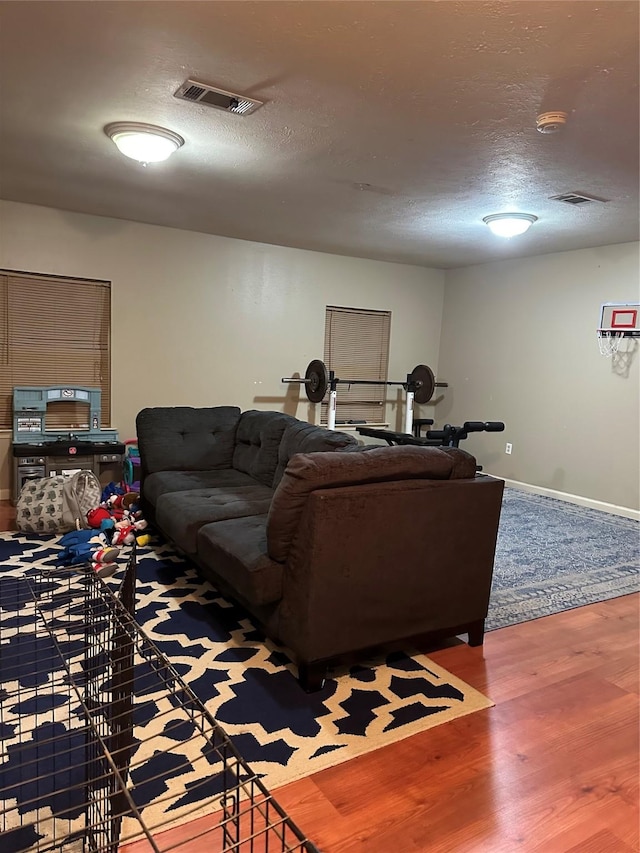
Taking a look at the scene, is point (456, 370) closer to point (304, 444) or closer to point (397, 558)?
point (304, 444)

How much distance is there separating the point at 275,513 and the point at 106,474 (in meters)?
3.70

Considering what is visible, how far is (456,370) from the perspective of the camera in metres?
7.36

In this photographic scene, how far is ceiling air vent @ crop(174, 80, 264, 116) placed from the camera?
2684 mm

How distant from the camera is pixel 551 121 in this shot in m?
2.82

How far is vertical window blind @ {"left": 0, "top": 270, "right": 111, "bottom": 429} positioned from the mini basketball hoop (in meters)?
4.63

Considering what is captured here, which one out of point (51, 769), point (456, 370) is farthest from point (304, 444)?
point (456, 370)

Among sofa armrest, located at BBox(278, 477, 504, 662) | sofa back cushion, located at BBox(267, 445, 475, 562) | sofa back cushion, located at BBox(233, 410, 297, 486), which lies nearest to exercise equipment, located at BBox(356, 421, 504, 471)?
sofa back cushion, located at BBox(233, 410, 297, 486)

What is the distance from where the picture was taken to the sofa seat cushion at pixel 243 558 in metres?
2.46

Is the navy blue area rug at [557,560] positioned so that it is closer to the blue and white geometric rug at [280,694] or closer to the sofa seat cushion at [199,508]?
the blue and white geometric rug at [280,694]

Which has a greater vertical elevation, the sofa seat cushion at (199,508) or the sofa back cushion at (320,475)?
the sofa back cushion at (320,475)

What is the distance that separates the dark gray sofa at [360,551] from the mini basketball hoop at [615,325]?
3512mm

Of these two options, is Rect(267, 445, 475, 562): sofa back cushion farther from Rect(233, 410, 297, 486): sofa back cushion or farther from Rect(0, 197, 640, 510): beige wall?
Rect(0, 197, 640, 510): beige wall

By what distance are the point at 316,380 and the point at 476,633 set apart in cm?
394

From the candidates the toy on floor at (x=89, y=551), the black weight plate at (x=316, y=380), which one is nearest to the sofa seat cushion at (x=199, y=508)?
the toy on floor at (x=89, y=551)
